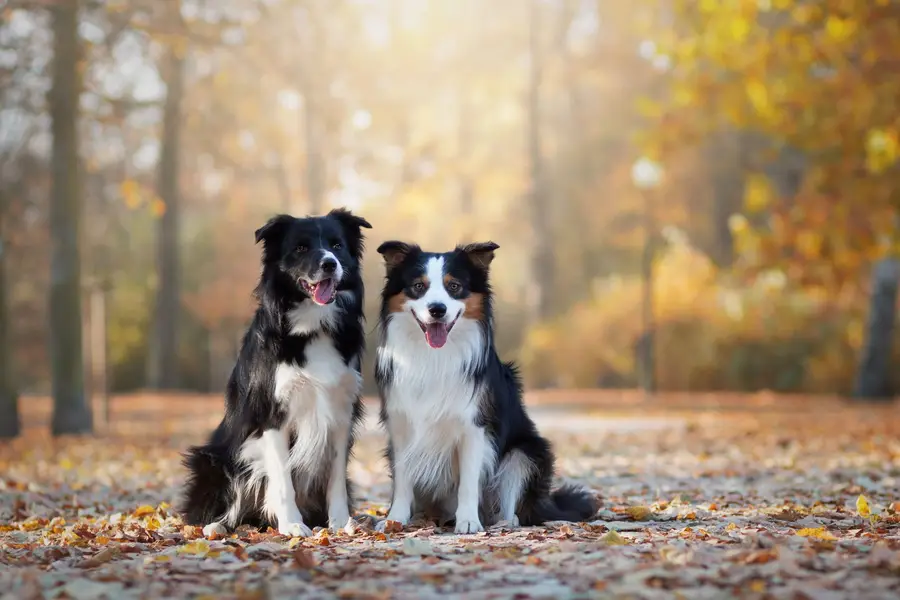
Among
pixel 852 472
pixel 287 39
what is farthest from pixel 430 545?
pixel 287 39

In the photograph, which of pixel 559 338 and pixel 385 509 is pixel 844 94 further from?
pixel 559 338

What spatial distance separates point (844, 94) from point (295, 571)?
11.4 metres

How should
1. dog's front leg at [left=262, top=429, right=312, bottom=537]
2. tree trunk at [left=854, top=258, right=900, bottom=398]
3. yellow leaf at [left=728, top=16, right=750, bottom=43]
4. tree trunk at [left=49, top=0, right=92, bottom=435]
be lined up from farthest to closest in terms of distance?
tree trunk at [left=854, top=258, right=900, bottom=398] < tree trunk at [left=49, top=0, right=92, bottom=435] < yellow leaf at [left=728, top=16, right=750, bottom=43] < dog's front leg at [left=262, top=429, right=312, bottom=537]

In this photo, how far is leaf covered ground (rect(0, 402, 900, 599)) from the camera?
4.43 metres

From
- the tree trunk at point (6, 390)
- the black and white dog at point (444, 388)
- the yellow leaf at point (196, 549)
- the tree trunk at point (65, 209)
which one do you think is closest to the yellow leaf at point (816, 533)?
the black and white dog at point (444, 388)

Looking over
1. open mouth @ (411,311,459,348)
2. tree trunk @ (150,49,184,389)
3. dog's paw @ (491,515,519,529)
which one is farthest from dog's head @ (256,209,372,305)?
tree trunk @ (150,49,184,389)

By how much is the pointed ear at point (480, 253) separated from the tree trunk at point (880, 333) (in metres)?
14.6

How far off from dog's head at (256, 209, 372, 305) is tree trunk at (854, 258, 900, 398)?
15.2 metres

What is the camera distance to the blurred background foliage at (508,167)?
48.6 ft

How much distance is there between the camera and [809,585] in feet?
14.1

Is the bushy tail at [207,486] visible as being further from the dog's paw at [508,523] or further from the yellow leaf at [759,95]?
the yellow leaf at [759,95]

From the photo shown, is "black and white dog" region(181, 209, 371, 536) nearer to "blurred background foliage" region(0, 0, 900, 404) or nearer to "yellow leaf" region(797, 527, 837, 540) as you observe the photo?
"yellow leaf" region(797, 527, 837, 540)

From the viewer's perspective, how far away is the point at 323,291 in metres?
5.78

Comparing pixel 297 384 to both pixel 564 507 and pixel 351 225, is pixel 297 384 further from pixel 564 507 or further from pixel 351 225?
pixel 564 507
